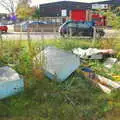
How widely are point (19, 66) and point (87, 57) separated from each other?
112 inches

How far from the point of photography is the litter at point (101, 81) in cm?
718

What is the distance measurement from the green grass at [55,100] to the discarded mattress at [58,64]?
15 cm

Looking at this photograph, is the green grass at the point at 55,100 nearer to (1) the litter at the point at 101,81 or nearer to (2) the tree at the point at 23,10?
(1) the litter at the point at 101,81

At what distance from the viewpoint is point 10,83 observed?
640cm

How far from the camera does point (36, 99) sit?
648cm

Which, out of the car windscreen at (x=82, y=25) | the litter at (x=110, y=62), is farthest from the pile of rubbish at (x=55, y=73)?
the car windscreen at (x=82, y=25)

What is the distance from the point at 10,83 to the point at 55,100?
3.31 feet

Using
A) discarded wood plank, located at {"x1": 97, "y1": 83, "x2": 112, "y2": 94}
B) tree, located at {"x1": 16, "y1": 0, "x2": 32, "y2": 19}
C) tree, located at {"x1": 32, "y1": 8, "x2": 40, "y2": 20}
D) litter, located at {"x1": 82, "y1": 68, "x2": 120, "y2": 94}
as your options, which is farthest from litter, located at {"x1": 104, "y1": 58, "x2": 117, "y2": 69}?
tree, located at {"x1": 32, "y1": 8, "x2": 40, "y2": 20}

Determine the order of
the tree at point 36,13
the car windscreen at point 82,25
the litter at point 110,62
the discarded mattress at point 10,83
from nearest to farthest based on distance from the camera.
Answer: the discarded mattress at point 10,83 < the litter at point 110,62 < the car windscreen at point 82,25 < the tree at point 36,13

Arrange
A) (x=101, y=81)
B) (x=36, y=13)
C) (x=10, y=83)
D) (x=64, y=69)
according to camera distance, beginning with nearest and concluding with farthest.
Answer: (x=10, y=83), (x=64, y=69), (x=101, y=81), (x=36, y=13)

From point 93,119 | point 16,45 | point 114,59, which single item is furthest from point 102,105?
point 16,45

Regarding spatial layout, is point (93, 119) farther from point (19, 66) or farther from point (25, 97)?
point (19, 66)

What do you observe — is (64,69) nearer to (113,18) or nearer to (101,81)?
(101,81)

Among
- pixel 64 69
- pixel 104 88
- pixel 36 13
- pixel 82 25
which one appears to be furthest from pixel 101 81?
Answer: pixel 36 13
